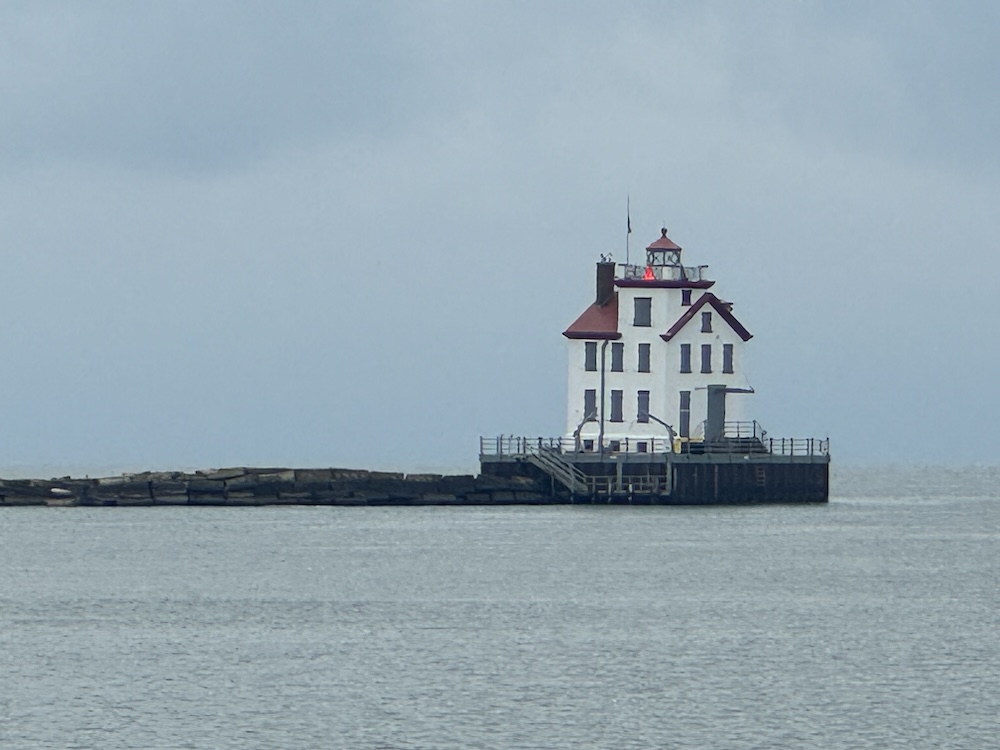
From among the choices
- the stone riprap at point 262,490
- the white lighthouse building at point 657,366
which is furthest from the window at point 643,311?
the stone riprap at point 262,490

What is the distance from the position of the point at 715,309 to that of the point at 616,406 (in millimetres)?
5948

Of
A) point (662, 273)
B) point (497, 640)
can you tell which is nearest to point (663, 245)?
point (662, 273)

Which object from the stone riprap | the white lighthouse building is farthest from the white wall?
the stone riprap

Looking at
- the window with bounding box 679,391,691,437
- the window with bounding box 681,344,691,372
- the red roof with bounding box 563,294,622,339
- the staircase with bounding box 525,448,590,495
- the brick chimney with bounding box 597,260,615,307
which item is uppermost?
the brick chimney with bounding box 597,260,615,307

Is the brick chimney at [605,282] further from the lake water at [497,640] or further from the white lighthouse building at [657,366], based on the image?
the lake water at [497,640]

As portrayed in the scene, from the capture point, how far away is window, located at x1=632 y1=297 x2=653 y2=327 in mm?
89438

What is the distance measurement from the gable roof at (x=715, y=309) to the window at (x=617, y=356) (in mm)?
2032

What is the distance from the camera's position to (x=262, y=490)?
307 feet

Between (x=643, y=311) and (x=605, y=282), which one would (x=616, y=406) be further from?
(x=605, y=282)

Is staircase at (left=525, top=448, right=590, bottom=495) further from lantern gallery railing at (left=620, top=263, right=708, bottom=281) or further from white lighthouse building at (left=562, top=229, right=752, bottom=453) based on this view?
lantern gallery railing at (left=620, top=263, right=708, bottom=281)

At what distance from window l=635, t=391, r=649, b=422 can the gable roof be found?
2628 millimetres

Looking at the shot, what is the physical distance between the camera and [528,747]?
109 feet

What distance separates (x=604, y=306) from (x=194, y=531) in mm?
21737

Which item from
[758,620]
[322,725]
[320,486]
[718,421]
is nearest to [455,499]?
[320,486]
